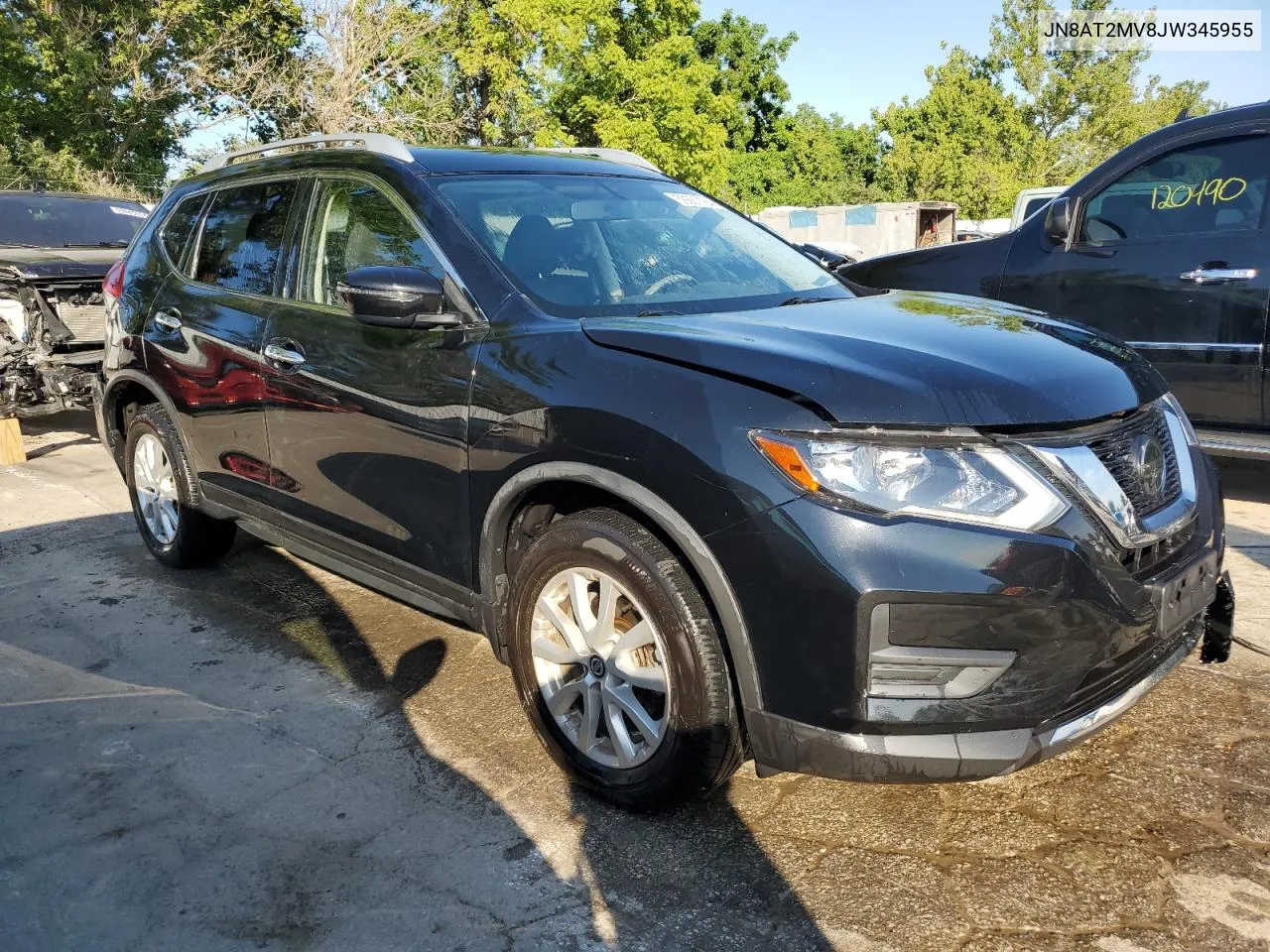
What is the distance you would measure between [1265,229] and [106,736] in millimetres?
5490

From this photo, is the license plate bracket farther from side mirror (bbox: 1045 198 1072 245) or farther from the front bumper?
side mirror (bbox: 1045 198 1072 245)

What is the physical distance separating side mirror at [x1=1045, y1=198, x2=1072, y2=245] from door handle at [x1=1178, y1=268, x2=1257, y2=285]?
65 cm

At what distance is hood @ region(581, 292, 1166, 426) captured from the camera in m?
2.29

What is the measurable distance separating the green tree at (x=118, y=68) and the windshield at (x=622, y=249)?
858 inches

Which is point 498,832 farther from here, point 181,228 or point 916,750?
point 181,228

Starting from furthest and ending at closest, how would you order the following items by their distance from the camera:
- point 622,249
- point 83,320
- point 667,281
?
point 83,320, point 622,249, point 667,281

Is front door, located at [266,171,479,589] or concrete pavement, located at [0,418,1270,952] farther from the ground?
front door, located at [266,171,479,589]

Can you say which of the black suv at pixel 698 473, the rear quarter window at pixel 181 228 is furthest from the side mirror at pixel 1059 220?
the rear quarter window at pixel 181 228

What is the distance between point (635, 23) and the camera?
28797 mm

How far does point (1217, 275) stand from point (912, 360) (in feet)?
11.6

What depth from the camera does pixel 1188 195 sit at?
17.5 feet

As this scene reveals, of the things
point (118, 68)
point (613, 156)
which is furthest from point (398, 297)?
point (118, 68)

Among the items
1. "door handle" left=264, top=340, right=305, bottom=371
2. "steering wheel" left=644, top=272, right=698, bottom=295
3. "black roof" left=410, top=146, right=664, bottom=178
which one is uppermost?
"black roof" left=410, top=146, right=664, bottom=178

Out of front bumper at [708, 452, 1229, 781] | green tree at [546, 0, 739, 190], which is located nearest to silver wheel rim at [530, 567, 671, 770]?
front bumper at [708, 452, 1229, 781]
